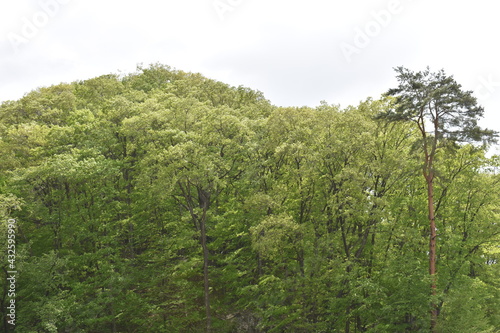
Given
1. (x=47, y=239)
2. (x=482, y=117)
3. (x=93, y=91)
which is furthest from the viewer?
(x=93, y=91)

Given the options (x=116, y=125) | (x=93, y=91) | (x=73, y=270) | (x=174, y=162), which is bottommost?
(x=73, y=270)

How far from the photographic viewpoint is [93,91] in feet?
158

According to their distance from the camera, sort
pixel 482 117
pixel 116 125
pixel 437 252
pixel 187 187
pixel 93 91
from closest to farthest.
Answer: pixel 482 117, pixel 437 252, pixel 187 187, pixel 116 125, pixel 93 91

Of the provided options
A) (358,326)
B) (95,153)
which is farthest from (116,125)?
(358,326)

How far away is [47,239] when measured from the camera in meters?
25.9

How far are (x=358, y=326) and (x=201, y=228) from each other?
38.1 feet

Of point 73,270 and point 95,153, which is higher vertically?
point 95,153

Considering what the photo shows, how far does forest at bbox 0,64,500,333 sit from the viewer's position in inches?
778

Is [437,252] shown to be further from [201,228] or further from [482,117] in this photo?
[201,228]

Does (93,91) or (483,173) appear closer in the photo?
(483,173)

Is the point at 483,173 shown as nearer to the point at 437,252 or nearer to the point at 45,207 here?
the point at 437,252

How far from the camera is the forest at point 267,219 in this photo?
64.8ft

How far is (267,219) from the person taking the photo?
20891mm

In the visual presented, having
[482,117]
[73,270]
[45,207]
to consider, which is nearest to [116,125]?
[45,207]
